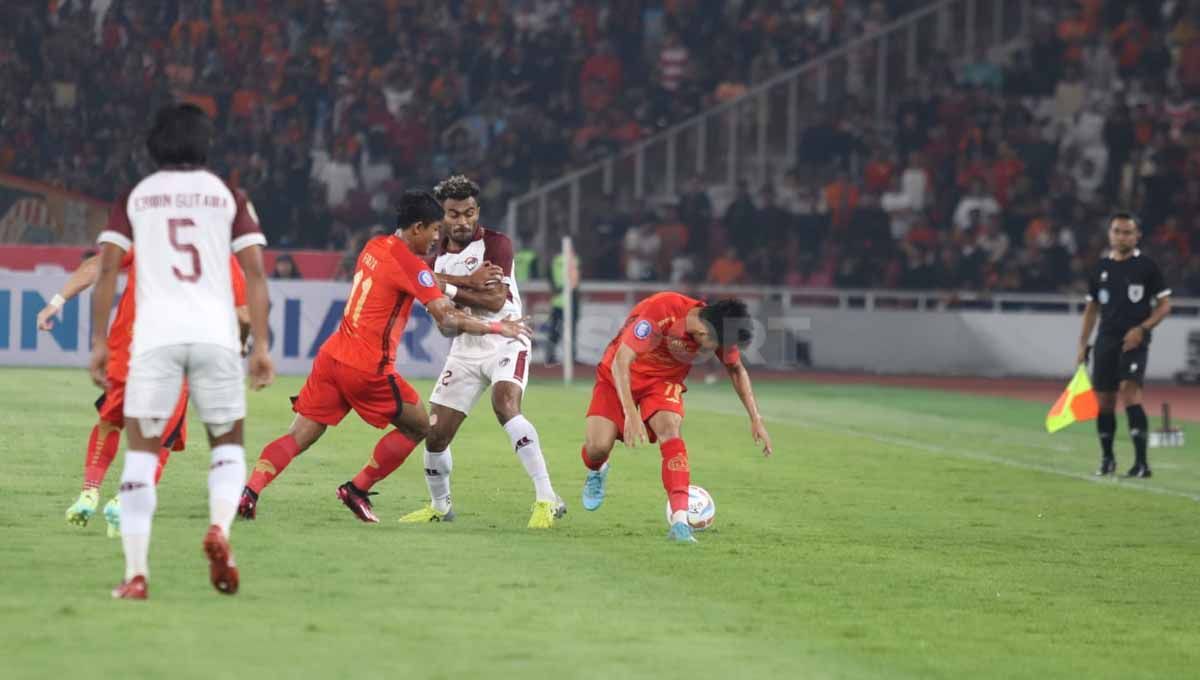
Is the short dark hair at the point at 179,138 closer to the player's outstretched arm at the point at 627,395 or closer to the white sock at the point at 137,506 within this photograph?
the white sock at the point at 137,506

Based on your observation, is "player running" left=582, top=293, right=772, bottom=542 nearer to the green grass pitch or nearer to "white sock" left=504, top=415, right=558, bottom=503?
"white sock" left=504, top=415, right=558, bottom=503

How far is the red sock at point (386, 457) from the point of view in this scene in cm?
1105

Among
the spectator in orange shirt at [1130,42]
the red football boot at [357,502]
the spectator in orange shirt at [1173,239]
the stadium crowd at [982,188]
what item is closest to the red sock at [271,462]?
the red football boot at [357,502]

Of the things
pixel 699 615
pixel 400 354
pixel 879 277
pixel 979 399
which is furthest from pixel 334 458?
pixel 879 277

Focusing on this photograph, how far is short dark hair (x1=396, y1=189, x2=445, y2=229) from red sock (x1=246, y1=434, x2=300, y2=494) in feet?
4.54

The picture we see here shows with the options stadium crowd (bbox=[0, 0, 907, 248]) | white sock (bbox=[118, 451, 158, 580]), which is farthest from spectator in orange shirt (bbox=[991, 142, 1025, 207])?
white sock (bbox=[118, 451, 158, 580])

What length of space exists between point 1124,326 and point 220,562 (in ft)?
36.6

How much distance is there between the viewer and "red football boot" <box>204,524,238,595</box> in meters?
7.64

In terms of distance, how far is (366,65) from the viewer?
32.8 meters

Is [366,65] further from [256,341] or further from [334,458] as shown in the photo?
[256,341]

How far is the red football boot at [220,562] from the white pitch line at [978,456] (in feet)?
31.3

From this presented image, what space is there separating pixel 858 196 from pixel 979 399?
6981 mm

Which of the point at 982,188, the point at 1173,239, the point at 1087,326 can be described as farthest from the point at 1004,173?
the point at 1087,326

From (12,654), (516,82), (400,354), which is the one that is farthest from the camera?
(516,82)
